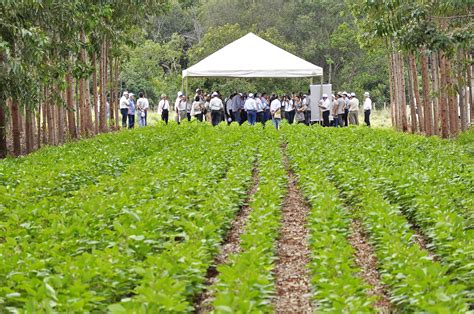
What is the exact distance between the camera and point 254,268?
6637 millimetres

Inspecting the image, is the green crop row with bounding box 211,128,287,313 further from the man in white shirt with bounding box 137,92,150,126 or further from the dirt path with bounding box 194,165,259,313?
the man in white shirt with bounding box 137,92,150,126

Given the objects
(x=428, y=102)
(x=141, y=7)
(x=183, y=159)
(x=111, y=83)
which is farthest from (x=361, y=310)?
(x=111, y=83)

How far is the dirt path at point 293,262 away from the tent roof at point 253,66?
20.9m

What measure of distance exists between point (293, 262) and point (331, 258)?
60.0 inches

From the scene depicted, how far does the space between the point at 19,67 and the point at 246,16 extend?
1865 inches

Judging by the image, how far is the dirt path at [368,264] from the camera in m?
6.83

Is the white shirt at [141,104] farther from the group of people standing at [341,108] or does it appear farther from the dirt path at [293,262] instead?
the dirt path at [293,262]

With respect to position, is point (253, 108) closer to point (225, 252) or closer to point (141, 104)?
point (141, 104)

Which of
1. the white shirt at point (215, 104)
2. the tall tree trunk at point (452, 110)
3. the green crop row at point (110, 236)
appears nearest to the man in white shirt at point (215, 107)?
the white shirt at point (215, 104)

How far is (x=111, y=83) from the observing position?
109 feet

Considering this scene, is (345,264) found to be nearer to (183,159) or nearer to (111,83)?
(183,159)

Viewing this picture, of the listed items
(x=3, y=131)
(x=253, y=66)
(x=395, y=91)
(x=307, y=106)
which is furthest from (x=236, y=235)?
(x=307, y=106)

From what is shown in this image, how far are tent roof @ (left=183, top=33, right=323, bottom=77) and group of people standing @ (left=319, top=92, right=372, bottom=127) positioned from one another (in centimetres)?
168

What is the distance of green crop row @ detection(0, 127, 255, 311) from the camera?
6.11 metres
